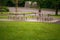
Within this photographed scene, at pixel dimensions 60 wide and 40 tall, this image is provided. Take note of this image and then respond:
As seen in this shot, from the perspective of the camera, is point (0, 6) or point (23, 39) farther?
point (0, 6)

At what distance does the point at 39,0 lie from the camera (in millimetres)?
32344

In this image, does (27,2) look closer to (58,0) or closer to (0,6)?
(0,6)

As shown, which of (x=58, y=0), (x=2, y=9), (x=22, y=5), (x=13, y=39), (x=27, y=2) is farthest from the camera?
(x=22, y=5)

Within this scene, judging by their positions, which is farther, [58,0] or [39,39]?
[58,0]

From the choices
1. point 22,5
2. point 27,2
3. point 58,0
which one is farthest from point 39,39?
point 22,5

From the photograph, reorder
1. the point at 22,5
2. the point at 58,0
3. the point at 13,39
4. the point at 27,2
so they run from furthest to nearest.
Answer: the point at 22,5, the point at 27,2, the point at 58,0, the point at 13,39

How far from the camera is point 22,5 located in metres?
57.7

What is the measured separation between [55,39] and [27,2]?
4049cm

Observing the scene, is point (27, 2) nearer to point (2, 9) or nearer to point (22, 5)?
point (22, 5)

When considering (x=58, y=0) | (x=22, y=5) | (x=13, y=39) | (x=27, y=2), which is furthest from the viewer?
(x=22, y=5)

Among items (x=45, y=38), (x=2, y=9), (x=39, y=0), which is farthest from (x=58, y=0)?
(x=45, y=38)

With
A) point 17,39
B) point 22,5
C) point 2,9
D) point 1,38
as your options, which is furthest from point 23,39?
point 22,5

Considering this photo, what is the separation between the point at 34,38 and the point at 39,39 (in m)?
0.46

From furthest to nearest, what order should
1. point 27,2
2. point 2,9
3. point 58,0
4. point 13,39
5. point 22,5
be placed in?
point 22,5
point 27,2
point 2,9
point 58,0
point 13,39
